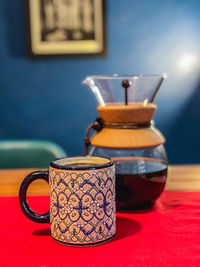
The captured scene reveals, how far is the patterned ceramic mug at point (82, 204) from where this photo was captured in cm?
54

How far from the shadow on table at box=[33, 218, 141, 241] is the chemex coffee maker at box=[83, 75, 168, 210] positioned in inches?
2.2

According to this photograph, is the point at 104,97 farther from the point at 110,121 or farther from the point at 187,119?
the point at 187,119

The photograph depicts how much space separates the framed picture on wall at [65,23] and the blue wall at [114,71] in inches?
2.7

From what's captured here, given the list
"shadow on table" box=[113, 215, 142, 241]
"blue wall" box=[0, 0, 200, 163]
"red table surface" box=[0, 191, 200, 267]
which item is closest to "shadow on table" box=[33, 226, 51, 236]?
"red table surface" box=[0, 191, 200, 267]

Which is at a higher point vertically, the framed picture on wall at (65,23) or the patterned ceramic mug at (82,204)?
the framed picture on wall at (65,23)

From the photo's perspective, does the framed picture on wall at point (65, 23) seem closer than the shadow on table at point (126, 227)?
No

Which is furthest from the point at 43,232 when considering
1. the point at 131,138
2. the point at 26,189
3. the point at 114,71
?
the point at 114,71

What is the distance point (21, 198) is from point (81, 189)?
0.12 metres

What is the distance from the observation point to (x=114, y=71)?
7.66 feet

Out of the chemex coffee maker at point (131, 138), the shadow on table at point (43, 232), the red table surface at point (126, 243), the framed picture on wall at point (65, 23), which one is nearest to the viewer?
the red table surface at point (126, 243)

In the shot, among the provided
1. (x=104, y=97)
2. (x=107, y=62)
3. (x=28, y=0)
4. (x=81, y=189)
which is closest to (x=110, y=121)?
(x=104, y=97)

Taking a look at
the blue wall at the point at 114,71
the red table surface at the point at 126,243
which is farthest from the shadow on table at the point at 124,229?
the blue wall at the point at 114,71

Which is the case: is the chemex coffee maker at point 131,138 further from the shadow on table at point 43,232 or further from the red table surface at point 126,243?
the shadow on table at point 43,232

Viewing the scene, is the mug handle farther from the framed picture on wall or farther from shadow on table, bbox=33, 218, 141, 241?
the framed picture on wall
